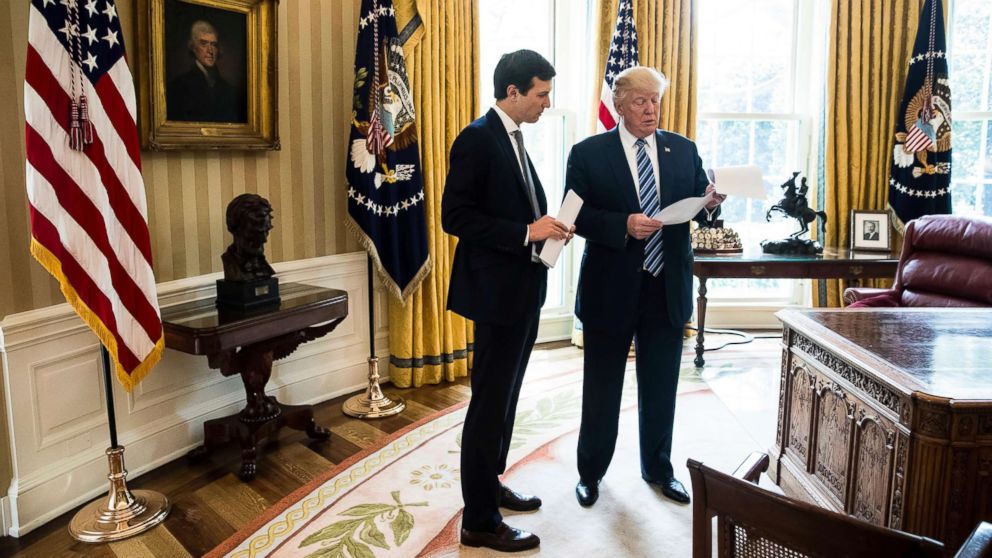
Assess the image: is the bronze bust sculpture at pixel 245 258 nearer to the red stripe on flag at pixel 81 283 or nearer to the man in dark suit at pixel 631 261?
the red stripe on flag at pixel 81 283

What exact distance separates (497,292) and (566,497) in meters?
1.04

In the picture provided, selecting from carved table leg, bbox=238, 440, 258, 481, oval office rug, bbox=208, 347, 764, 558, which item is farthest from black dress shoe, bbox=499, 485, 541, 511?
carved table leg, bbox=238, 440, 258, 481

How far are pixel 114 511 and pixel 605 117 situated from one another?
3.60 meters

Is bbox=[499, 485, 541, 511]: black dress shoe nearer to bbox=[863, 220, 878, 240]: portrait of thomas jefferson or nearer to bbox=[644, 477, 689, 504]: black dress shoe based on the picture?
bbox=[644, 477, 689, 504]: black dress shoe

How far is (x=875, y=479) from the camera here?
2023mm

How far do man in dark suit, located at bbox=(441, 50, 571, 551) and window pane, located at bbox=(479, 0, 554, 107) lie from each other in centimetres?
266

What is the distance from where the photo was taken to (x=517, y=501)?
261cm

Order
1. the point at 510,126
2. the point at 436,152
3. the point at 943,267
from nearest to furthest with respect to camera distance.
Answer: the point at 510,126
the point at 943,267
the point at 436,152

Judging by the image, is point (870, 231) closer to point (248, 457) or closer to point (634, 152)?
point (634, 152)

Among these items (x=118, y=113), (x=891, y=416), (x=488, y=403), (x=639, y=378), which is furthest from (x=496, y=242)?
(x=118, y=113)

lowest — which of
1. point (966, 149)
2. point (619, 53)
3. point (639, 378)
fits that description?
point (639, 378)

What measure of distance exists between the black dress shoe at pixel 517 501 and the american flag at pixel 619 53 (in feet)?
9.23

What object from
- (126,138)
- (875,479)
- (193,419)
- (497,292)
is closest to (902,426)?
(875,479)

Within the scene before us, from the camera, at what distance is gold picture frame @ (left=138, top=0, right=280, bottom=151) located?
2.89m
